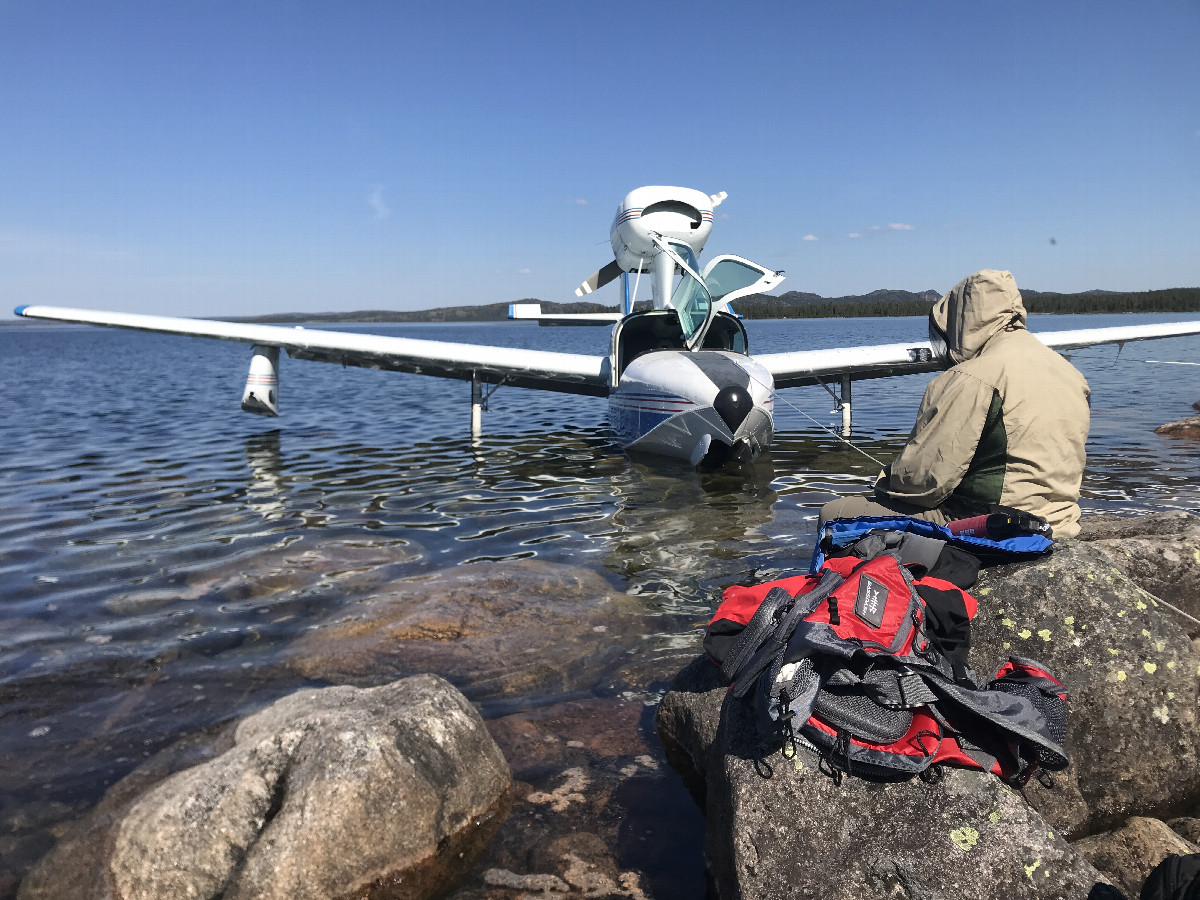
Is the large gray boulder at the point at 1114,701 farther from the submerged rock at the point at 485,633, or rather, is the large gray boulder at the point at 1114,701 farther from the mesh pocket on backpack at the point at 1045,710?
the submerged rock at the point at 485,633

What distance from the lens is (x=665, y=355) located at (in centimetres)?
1391

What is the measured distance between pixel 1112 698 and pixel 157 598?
734 cm

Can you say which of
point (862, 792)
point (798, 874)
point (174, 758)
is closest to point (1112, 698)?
point (862, 792)

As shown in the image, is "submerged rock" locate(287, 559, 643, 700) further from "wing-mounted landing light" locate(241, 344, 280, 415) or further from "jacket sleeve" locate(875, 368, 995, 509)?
"wing-mounted landing light" locate(241, 344, 280, 415)

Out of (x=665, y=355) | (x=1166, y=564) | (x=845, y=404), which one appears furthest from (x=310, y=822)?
(x=845, y=404)

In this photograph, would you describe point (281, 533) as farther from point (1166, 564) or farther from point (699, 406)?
point (1166, 564)

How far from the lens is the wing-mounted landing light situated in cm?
1683

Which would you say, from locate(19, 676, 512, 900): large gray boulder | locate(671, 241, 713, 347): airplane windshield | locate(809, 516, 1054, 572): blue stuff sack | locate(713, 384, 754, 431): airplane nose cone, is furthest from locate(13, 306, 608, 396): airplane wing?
locate(19, 676, 512, 900): large gray boulder

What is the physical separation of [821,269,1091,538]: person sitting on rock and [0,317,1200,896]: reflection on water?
231 cm

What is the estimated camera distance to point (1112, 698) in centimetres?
346

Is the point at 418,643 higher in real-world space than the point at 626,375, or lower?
lower

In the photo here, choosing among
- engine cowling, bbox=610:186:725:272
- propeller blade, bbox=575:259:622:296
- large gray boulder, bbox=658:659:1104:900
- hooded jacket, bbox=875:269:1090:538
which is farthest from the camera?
propeller blade, bbox=575:259:622:296

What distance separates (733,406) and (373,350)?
27.6 ft

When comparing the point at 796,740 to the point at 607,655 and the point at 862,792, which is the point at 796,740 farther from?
the point at 607,655
